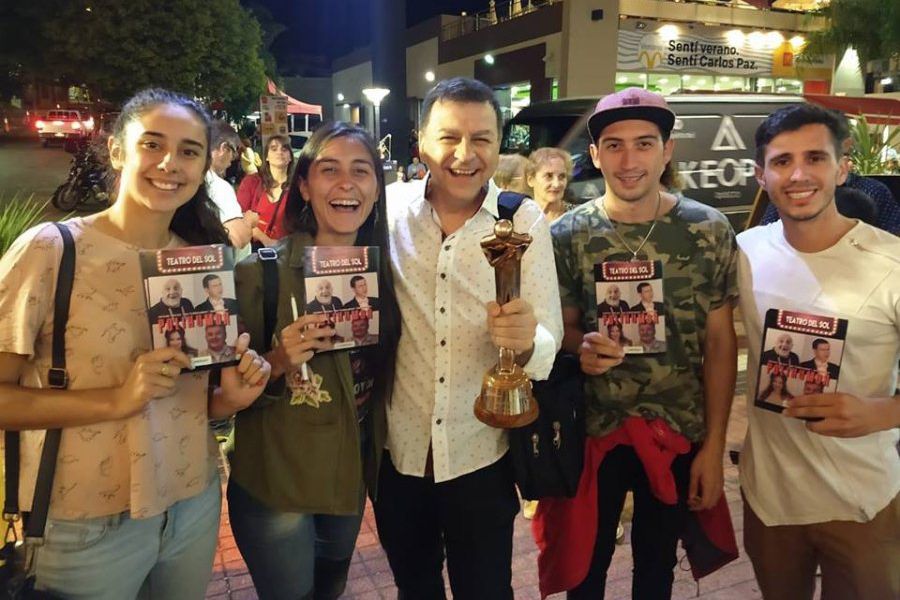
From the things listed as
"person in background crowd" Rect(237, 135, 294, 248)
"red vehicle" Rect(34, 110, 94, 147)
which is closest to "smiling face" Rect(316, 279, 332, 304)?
"person in background crowd" Rect(237, 135, 294, 248)

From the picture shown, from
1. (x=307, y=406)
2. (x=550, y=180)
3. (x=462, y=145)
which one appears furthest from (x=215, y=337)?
(x=550, y=180)

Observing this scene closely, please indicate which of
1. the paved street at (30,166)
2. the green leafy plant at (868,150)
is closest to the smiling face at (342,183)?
the green leafy plant at (868,150)

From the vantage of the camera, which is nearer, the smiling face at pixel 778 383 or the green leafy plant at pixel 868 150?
the smiling face at pixel 778 383

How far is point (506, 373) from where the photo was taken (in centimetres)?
182

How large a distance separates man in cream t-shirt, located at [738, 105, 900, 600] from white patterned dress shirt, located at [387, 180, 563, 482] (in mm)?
687

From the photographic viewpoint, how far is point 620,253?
2.14 metres

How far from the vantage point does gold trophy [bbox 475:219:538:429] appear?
1726 millimetres

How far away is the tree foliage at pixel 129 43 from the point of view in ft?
49.8

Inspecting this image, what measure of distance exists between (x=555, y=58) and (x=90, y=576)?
18055 mm

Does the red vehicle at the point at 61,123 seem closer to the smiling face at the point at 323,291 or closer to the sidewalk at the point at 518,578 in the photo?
the sidewalk at the point at 518,578

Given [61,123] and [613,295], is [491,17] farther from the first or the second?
[613,295]

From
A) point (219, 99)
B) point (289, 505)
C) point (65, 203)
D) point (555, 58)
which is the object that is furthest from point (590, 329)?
point (219, 99)

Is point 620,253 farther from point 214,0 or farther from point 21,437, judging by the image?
point 214,0

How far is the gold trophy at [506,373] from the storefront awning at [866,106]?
8650mm
